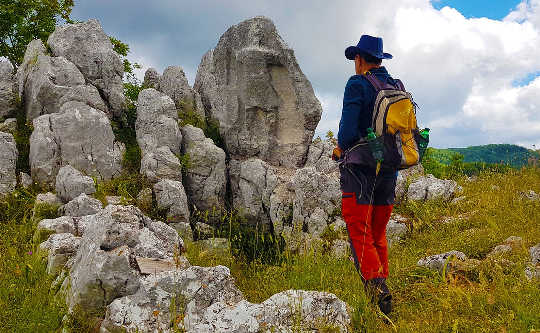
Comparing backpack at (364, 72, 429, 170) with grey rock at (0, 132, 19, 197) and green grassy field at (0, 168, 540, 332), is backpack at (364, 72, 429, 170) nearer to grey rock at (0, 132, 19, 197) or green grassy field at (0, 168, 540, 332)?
green grassy field at (0, 168, 540, 332)

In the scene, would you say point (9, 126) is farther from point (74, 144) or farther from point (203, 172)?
point (203, 172)

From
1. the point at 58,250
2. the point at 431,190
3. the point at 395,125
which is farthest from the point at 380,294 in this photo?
the point at 431,190

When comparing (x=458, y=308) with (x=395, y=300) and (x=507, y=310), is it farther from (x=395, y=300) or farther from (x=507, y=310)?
(x=395, y=300)

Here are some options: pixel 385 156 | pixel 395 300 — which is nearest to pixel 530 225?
pixel 395 300

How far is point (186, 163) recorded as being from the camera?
15.6m

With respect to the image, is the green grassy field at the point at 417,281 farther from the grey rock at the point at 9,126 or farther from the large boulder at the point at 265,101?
the large boulder at the point at 265,101

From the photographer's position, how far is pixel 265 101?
17766 millimetres

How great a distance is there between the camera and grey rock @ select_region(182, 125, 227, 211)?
1584 centimetres

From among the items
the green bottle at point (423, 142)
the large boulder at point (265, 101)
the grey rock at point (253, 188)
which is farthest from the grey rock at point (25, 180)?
the green bottle at point (423, 142)

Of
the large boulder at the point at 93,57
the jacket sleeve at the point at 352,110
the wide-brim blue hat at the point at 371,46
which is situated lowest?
the jacket sleeve at the point at 352,110

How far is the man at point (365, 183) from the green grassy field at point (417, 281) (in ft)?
1.17

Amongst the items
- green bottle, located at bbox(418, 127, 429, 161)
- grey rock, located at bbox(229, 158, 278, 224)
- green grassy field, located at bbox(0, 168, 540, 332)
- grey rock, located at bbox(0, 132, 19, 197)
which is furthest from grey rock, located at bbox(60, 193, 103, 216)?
green bottle, located at bbox(418, 127, 429, 161)

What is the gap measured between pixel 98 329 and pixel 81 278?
2.42 feet

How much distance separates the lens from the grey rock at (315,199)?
1354 cm
